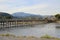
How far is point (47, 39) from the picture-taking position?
22.7 metres

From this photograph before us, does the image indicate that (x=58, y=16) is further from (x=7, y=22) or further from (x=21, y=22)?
(x=7, y=22)

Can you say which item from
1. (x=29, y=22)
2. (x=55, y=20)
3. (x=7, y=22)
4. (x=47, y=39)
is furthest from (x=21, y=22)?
(x=47, y=39)

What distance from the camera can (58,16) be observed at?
622ft

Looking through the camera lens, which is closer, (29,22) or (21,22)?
(21,22)

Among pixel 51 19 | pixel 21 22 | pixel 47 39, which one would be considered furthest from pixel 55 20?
pixel 47 39

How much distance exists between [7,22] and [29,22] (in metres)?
41.2

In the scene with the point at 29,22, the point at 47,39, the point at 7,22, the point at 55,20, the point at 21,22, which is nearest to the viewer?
the point at 47,39

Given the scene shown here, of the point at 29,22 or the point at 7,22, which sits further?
the point at 29,22

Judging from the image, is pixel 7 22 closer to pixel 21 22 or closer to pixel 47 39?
pixel 21 22

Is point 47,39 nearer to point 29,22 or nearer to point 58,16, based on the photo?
point 29,22

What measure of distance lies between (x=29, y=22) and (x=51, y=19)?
148ft

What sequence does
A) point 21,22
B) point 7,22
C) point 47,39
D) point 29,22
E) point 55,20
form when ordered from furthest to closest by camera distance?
point 55,20, point 29,22, point 21,22, point 7,22, point 47,39

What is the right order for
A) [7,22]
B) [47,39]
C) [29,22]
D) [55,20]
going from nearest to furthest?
[47,39]
[7,22]
[29,22]
[55,20]

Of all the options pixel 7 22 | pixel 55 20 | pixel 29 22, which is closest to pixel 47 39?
pixel 7 22
